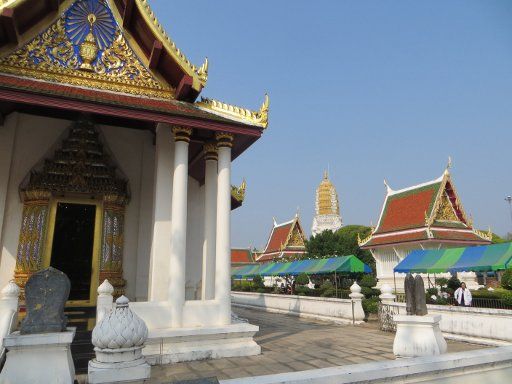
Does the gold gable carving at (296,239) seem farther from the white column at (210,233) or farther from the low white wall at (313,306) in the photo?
the white column at (210,233)

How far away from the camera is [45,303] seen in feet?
14.0

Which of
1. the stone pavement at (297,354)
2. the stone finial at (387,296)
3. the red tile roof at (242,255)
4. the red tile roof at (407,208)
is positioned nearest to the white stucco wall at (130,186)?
the stone pavement at (297,354)

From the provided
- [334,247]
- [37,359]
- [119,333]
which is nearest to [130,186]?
[37,359]

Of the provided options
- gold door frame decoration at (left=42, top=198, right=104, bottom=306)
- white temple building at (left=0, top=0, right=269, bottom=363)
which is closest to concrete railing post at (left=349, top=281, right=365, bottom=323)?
white temple building at (left=0, top=0, right=269, bottom=363)

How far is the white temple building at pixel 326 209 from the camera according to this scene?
67125 mm

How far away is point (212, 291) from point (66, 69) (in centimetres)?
549

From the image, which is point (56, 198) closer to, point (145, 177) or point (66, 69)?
point (145, 177)

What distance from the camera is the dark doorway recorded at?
8555 mm

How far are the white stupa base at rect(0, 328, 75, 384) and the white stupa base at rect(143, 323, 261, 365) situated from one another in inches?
99.1

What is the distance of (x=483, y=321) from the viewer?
8977 mm

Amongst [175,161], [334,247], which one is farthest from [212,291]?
[334,247]

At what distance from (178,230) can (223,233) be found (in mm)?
889

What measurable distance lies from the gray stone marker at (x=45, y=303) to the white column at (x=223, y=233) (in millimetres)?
3321

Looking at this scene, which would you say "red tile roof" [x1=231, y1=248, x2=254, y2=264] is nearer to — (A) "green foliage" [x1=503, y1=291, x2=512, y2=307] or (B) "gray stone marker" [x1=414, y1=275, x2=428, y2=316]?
(A) "green foliage" [x1=503, y1=291, x2=512, y2=307]
